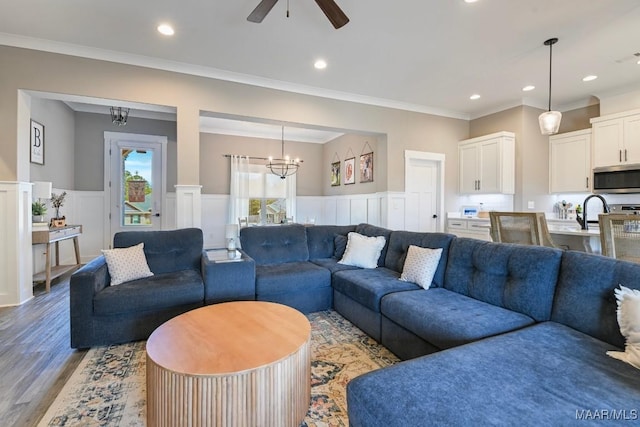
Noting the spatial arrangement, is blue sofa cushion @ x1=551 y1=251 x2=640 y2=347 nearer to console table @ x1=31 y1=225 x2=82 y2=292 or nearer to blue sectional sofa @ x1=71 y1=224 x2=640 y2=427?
blue sectional sofa @ x1=71 y1=224 x2=640 y2=427

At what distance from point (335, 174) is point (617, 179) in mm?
4984

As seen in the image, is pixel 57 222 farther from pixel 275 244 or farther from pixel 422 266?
pixel 422 266

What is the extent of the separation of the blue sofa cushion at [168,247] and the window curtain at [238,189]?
3.60 meters

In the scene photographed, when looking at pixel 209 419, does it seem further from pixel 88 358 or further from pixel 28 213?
pixel 28 213

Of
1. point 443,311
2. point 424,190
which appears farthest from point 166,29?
point 424,190

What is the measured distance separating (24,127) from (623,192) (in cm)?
758

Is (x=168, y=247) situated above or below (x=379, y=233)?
below

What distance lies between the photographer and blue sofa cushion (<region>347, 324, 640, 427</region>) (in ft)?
3.19

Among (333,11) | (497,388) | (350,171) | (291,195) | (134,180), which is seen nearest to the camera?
(497,388)

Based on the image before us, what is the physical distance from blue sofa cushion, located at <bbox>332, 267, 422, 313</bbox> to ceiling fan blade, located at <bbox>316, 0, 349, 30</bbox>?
2.17 meters

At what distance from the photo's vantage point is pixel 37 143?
13.5 feet

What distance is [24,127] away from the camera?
3.26 meters

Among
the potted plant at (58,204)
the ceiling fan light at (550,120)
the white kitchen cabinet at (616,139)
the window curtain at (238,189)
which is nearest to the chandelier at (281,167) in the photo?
the window curtain at (238,189)

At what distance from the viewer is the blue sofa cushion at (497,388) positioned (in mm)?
974
